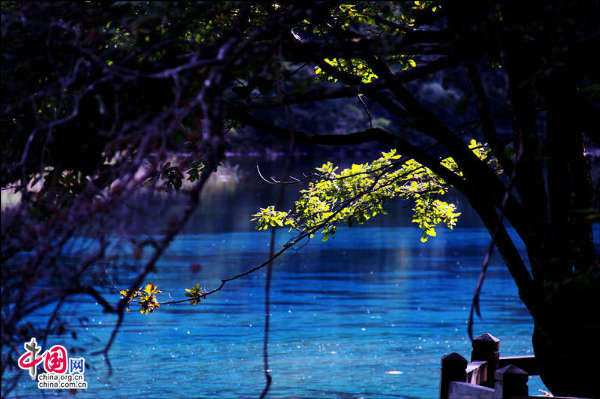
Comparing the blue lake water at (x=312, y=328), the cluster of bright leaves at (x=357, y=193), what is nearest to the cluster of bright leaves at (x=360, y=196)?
the cluster of bright leaves at (x=357, y=193)

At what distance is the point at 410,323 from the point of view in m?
19.2

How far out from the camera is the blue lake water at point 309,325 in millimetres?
13594

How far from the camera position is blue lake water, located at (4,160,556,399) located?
13.6 metres

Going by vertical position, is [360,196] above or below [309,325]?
above

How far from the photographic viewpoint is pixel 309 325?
19.0 metres

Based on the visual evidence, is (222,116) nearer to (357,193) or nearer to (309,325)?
(357,193)

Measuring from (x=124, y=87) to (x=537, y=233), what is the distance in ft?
11.7

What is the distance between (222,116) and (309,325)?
1432cm

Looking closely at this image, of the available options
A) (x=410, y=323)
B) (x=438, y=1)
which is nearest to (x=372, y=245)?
(x=410, y=323)

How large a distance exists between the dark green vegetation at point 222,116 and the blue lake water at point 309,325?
621 millimetres

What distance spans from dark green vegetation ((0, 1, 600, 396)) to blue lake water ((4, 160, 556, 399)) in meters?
0.62

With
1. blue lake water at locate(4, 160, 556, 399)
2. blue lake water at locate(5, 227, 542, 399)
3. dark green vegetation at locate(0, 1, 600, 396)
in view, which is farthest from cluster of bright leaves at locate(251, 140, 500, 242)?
blue lake water at locate(5, 227, 542, 399)

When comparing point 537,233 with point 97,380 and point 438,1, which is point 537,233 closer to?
point 438,1

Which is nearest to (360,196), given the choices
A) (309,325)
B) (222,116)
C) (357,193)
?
(357,193)
